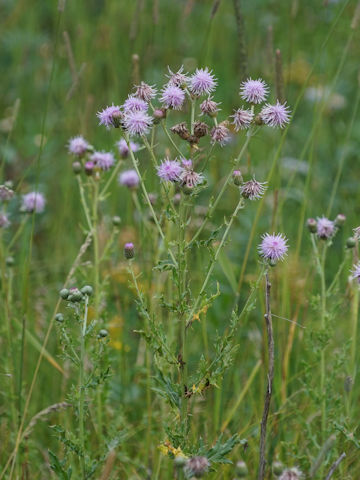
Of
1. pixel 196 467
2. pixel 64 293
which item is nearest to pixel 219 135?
pixel 64 293

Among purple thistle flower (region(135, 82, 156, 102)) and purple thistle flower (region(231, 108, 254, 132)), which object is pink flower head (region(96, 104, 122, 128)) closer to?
purple thistle flower (region(135, 82, 156, 102))

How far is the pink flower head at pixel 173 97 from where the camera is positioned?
1784mm

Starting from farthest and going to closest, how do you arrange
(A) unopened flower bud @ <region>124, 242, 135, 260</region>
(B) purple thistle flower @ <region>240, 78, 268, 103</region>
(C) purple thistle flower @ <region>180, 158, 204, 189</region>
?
(A) unopened flower bud @ <region>124, 242, 135, 260</region> < (B) purple thistle flower @ <region>240, 78, 268, 103</region> < (C) purple thistle flower @ <region>180, 158, 204, 189</region>

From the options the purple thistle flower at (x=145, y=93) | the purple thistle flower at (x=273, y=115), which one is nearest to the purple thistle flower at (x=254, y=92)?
the purple thistle flower at (x=273, y=115)

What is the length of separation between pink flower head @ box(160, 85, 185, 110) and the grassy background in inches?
18.5

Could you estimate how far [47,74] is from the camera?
4.82 metres

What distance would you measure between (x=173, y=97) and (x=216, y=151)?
2.43 m

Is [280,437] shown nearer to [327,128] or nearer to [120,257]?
[120,257]

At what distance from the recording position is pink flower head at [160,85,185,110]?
1784mm

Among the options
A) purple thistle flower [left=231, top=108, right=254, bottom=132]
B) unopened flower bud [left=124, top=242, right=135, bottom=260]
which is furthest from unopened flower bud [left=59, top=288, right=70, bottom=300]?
purple thistle flower [left=231, top=108, right=254, bottom=132]

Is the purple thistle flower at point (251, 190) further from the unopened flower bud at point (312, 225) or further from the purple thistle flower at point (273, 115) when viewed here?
the unopened flower bud at point (312, 225)

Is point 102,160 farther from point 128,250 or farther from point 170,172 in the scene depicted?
point 170,172

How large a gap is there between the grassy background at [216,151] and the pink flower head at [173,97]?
1.54 ft

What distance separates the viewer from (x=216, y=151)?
4199mm
